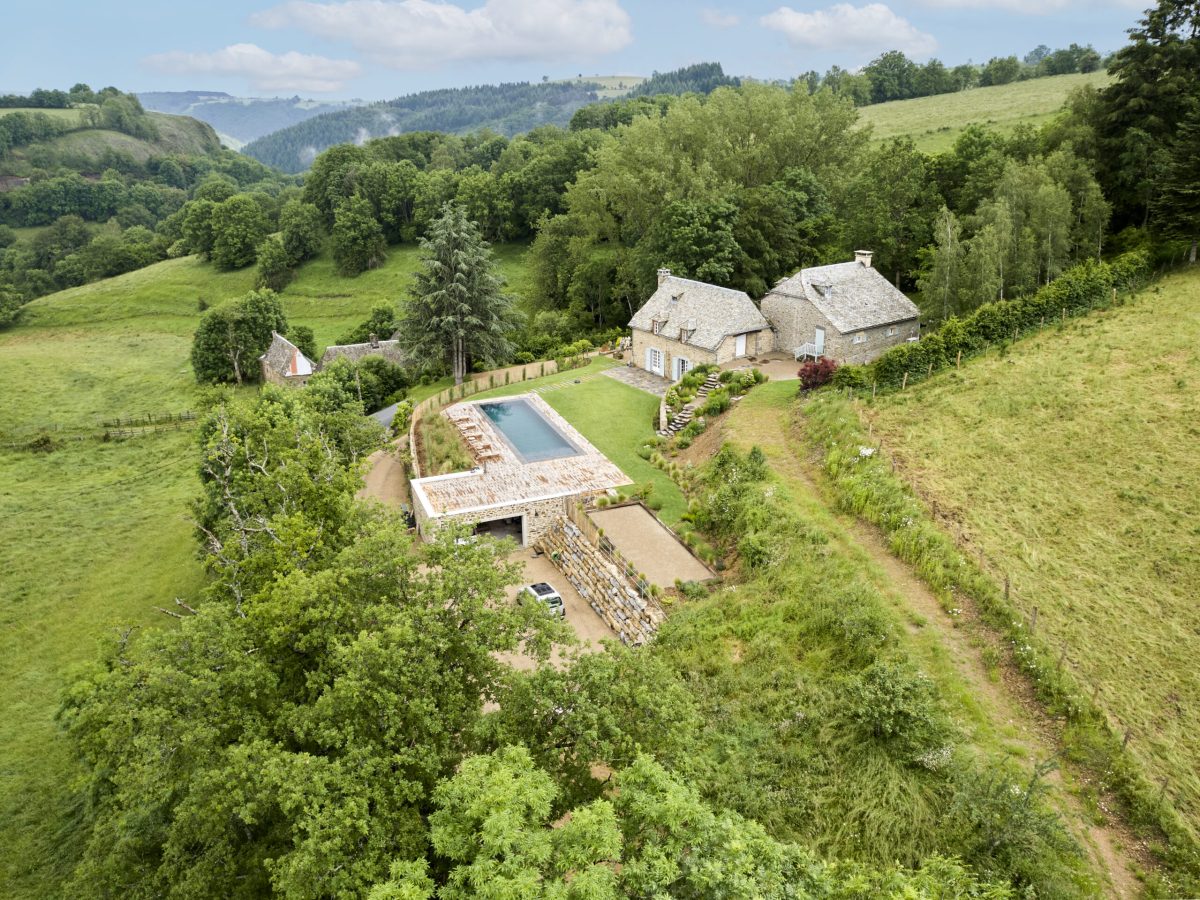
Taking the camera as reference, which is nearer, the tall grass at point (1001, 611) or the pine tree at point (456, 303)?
Answer: the tall grass at point (1001, 611)

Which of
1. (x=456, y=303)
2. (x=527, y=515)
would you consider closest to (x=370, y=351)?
(x=456, y=303)

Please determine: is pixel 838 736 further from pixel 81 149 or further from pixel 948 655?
pixel 81 149

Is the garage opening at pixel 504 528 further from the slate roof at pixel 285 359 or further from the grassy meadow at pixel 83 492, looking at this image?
the slate roof at pixel 285 359

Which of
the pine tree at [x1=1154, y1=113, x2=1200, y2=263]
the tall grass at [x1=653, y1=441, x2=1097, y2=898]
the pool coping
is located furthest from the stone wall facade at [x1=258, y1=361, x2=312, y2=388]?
the pine tree at [x1=1154, y1=113, x2=1200, y2=263]

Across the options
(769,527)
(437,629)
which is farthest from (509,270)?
(437,629)

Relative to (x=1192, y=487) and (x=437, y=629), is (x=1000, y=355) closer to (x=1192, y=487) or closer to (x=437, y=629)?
(x=1192, y=487)

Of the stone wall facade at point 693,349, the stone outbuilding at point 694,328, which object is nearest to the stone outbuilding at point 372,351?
the stone wall facade at point 693,349

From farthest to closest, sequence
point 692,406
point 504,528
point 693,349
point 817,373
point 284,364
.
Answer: point 284,364 → point 693,349 → point 692,406 → point 817,373 → point 504,528
